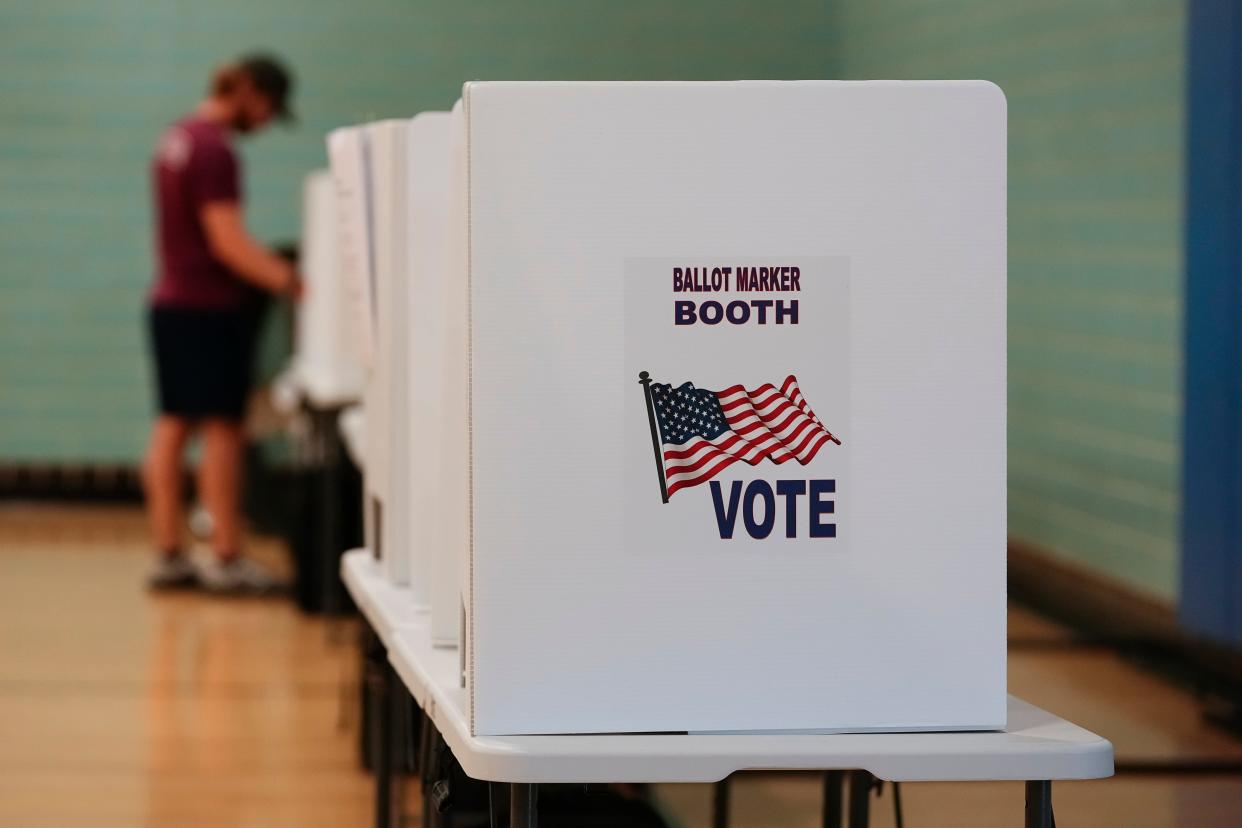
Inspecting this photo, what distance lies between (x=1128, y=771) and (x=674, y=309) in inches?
97.3

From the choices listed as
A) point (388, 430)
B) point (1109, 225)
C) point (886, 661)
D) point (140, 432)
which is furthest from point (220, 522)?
point (886, 661)

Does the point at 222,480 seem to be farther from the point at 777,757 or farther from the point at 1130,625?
the point at 777,757

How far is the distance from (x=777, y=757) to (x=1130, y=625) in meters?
3.56

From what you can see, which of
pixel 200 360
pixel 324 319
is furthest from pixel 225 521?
pixel 324 319

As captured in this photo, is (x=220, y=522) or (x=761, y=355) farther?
(x=220, y=522)

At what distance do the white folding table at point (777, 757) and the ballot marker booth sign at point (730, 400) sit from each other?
2 centimetres

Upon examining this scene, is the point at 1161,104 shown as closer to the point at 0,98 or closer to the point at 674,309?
the point at 674,309

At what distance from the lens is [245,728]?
152 inches

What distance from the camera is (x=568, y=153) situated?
1346mm

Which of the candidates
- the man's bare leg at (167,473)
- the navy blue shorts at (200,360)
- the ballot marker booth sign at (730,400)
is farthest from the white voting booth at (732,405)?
the man's bare leg at (167,473)

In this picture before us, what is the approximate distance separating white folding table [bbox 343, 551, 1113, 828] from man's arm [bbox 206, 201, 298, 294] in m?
4.01

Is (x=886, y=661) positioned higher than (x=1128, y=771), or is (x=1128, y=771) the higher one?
(x=886, y=661)

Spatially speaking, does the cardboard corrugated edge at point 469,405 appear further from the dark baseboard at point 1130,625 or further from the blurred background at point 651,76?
the dark baseboard at point 1130,625

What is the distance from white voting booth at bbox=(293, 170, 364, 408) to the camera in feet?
15.7
